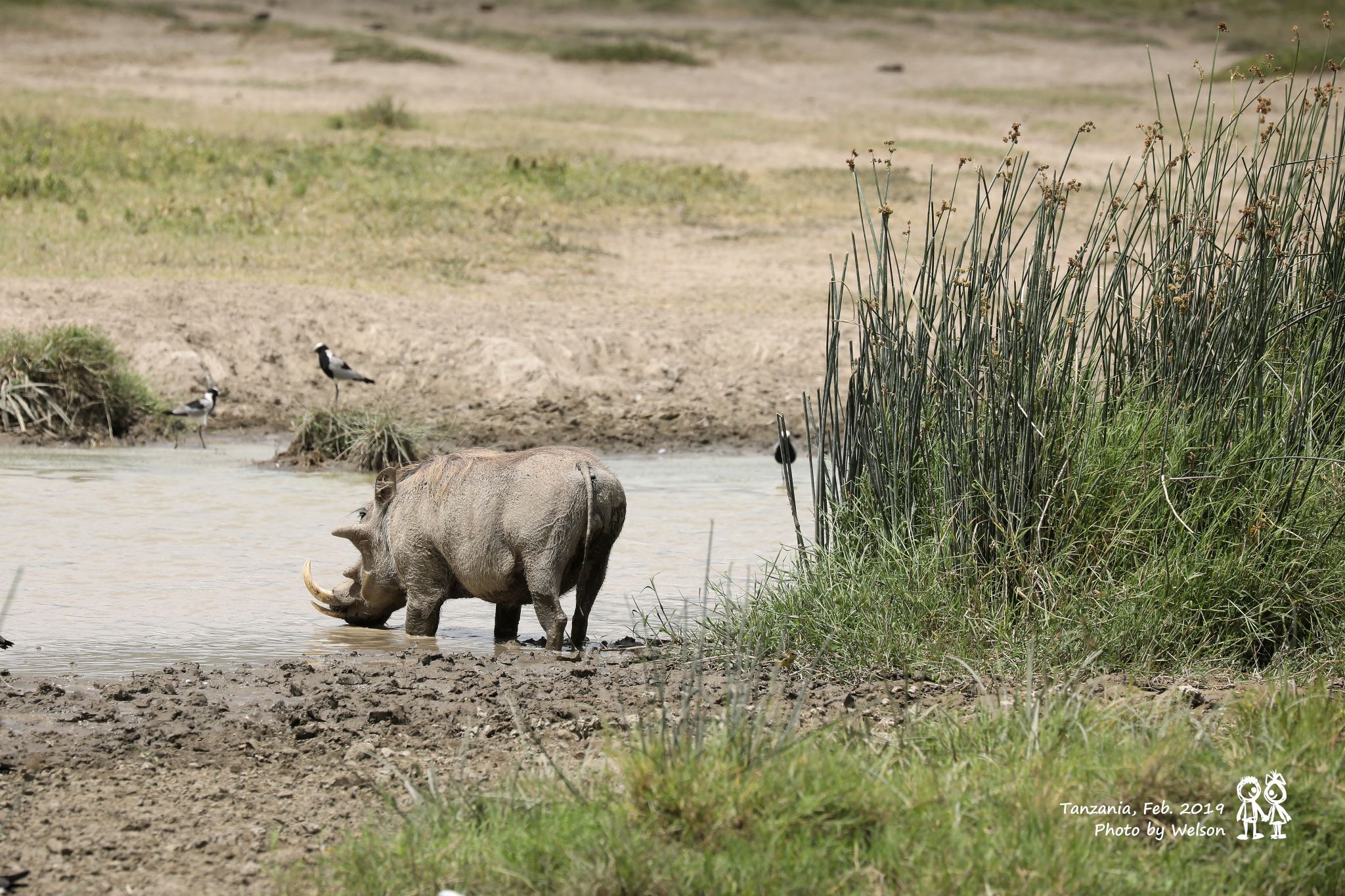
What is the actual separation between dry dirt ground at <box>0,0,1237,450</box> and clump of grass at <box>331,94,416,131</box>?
0.83 m

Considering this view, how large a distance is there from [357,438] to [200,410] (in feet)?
4.42

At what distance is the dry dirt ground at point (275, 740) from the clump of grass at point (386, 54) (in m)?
35.2

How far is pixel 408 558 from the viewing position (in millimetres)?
5758

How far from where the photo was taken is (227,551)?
23.6 ft

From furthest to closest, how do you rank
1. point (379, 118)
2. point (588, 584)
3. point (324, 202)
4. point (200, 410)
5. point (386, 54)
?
point (386, 54), point (379, 118), point (324, 202), point (200, 410), point (588, 584)

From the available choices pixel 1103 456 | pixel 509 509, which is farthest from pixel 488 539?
pixel 1103 456

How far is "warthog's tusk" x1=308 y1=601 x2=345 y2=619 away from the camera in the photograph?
19.5ft

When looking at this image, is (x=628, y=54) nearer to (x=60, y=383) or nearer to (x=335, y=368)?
(x=335, y=368)

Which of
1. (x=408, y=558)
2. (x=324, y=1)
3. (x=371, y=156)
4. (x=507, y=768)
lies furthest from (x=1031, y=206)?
(x=324, y=1)

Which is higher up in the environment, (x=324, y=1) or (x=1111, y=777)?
(x=324, y=1)

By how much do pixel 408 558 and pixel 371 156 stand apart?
630 inches

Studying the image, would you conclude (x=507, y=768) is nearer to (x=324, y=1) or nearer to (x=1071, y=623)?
(x=1071, y=623)

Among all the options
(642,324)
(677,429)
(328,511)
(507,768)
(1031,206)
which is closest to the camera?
(507,768)

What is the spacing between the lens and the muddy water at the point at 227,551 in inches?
222
